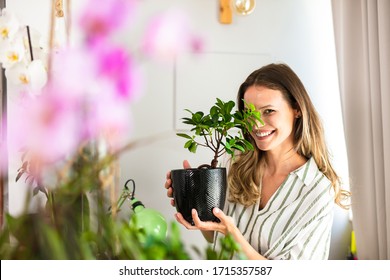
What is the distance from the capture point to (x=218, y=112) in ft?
2.42

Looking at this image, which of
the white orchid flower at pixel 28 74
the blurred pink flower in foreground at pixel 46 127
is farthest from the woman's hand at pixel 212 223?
the blurred pink flower in foreground at pixel 46 127

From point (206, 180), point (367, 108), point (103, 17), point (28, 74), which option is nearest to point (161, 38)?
point (103, 17)

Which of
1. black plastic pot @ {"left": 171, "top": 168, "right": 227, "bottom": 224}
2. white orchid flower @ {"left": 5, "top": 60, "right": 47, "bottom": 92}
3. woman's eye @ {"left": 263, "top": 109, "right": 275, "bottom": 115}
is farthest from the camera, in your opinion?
woman's eye @ {"left": 263, "top": 109, "right": 275, "bottom": 115}

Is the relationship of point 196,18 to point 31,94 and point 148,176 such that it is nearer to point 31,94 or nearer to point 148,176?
point 148,176

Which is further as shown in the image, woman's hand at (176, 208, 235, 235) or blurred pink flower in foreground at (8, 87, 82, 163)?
woman's hand at (176, 208, 235, 235)

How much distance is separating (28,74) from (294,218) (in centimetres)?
54

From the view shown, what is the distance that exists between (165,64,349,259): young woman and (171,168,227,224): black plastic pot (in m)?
0.09

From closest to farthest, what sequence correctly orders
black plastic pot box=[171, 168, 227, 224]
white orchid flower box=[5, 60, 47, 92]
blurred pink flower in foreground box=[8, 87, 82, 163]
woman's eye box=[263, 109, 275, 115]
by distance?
blurred pink flower in foreground box=[8, 87, 82, 163] → white orchid flower box=[5, 60, 47, 92] → black plastic pot box=[171, 168, 227, 224] → woman's eye box=[263, 109, 275, 115]

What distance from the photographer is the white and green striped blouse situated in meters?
0.82

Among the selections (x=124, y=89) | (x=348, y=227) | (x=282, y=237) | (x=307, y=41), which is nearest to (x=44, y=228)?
(x=124, y=89)

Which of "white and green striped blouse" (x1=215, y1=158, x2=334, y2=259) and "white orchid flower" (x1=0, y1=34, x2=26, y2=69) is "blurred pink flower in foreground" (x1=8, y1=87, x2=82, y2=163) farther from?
"white and green striped blouse" (x1=215, y1=158, x2=334, y2=259)

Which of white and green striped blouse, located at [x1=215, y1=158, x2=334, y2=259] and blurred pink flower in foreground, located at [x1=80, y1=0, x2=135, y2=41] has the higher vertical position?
blurred pink flower in foreground, located at [x1=80, y1=0, x2=135, y2=41]

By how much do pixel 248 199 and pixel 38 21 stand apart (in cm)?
45

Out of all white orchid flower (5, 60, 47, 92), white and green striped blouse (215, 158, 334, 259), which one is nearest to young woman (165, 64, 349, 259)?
white and green striped blouse (215, 158, 334, 259)
